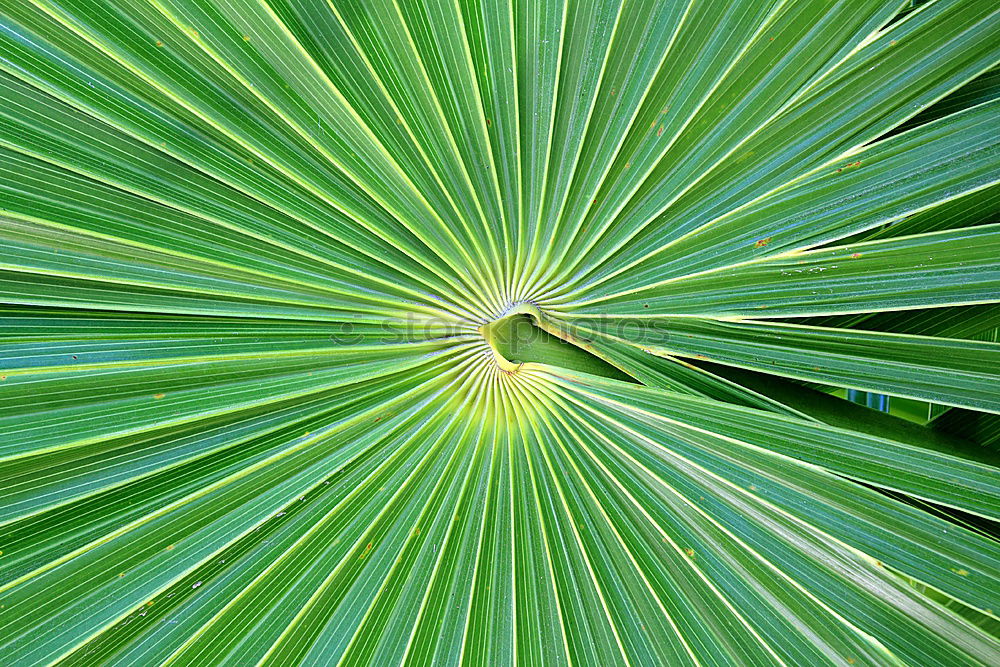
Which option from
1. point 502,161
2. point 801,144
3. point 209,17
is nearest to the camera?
point 209,17

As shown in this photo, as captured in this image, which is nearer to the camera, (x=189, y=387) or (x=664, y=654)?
(x=189, y=387)

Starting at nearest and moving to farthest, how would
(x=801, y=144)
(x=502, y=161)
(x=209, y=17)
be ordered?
1. (x=209, y=17)
2. (x=801, y=144)
3. (x=502, y=161)

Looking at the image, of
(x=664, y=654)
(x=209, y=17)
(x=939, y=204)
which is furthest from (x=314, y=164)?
(x=664, y=654)

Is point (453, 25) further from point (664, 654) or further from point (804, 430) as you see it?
point (664, 654)

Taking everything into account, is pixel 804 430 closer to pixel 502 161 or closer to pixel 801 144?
pixel 801 144

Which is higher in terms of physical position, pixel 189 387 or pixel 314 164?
pixel 314 164

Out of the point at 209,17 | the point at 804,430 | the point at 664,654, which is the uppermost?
the point at 209,17

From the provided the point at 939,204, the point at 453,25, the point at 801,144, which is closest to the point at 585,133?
the point at 453,25
